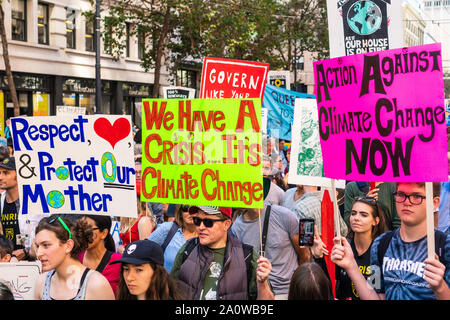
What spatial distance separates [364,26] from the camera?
27.9 feet

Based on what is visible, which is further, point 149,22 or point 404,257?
point 149,22

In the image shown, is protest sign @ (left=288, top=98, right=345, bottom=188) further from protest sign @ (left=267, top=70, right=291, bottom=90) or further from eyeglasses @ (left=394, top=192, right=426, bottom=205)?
protest sign @ (left=267, top=70, right=291, bottom=90)

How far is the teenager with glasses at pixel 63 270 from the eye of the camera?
494 centimetres

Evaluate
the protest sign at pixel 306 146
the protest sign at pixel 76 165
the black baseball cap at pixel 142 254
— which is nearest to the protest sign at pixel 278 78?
the protest sign at pixel 306 146

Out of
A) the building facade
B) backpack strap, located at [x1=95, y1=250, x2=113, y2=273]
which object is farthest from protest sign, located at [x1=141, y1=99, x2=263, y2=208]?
the building facade

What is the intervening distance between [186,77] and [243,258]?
3659 cm

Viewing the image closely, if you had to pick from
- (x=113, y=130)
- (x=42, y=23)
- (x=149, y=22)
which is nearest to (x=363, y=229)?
(x=113, y=130)

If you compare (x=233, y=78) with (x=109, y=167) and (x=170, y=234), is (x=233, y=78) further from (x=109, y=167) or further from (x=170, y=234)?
(x=109, y=167)

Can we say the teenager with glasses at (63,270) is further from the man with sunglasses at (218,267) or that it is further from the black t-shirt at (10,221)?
the black t-shirt at (10,221)

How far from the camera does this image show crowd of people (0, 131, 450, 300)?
4.62 m

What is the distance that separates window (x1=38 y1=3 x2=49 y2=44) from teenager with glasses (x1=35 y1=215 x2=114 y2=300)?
2494cm

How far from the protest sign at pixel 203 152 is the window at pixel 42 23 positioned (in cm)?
2401

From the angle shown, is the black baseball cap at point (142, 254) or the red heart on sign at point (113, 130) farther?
the red heart on sign at point (113, 130)
